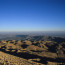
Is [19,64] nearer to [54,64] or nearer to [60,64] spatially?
[54,64]

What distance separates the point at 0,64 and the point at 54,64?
7.34m

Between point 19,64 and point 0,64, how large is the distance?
88.4 inches

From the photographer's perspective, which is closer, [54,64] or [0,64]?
[0,64]

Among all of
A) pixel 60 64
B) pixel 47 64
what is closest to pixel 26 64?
pixel 47 64

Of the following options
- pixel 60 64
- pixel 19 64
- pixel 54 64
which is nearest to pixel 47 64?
pixel 54 64

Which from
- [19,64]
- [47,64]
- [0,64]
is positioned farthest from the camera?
[47,64]

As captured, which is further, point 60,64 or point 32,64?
point 60,64

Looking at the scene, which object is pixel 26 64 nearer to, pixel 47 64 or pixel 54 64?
pixel 47 64

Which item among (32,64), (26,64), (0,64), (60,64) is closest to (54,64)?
(60,64)

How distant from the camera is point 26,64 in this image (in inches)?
381

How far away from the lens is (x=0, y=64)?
8.45 meters

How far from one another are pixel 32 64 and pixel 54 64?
3.45m

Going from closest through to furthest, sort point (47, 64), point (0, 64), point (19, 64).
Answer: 1. point (0, 64)
2. point (19, 64)
3. point (47, 64)

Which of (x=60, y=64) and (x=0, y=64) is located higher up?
(x=0, y=64)
